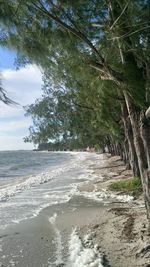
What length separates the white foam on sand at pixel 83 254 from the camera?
7.24m

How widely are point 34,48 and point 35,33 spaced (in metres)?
0.36

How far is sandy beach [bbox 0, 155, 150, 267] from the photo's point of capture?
7.51 metres

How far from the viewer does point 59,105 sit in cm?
2716

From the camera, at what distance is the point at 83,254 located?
7.77 m

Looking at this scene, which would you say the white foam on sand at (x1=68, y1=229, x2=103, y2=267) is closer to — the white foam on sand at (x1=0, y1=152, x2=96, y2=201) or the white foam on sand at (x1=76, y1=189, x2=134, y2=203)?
the white foam on sand at (x1=76, y1=189, x2=134, y2=203)

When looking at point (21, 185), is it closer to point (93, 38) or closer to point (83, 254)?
point (93, 38)

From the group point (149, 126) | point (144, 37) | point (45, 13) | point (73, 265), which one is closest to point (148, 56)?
point (144, 37)

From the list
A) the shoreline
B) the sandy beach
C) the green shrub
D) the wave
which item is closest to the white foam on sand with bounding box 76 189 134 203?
the green shrub

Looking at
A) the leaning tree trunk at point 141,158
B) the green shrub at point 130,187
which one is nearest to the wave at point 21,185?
the green shrub at point 130,187

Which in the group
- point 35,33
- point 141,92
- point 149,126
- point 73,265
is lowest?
point 73,265

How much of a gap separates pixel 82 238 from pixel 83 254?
4.06 ft

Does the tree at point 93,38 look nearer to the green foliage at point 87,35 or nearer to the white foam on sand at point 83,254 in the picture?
the green foliage at point 87,35

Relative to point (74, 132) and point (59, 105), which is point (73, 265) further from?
point (74, 132)

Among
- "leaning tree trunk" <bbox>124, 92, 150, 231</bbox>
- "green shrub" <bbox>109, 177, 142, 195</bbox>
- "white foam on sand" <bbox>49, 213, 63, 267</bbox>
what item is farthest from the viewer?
"green shrub" <bbox>109, 177, 142, 195</bbox>
